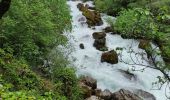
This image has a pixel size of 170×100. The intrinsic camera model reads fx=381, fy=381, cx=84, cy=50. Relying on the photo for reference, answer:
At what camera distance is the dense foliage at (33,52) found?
13398mm

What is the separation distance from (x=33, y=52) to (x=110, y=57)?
28.2 ft

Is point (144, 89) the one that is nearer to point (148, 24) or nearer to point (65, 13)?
point (65, 13)

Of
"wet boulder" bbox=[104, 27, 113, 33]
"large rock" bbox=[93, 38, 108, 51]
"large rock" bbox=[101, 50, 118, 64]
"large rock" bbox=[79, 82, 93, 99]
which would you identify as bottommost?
"large rock" bbox=[79, 82, 93, 99]

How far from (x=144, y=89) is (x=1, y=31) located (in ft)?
30.2

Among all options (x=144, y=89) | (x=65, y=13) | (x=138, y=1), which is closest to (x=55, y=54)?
(x=65, y=13)

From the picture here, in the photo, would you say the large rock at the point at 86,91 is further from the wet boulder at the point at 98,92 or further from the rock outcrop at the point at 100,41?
the rock outcrop at the point at 100,41

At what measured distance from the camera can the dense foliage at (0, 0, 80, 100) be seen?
1340 cm

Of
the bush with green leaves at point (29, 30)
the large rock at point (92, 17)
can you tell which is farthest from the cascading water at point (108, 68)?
the bush with green leaves at point (29, 30)

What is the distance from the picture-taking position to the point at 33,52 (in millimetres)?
14484

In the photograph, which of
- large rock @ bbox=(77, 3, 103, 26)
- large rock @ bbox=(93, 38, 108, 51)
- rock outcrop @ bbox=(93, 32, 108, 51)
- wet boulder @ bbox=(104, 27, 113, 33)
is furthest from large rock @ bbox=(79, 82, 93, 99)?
large rock @ bbox=(77, 3, 103, 26)

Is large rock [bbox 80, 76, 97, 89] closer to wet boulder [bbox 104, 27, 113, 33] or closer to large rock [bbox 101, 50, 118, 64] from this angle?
large rock [bbox 101, 50, 118, 64]

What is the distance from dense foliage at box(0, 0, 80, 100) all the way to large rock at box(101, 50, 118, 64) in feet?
20.0

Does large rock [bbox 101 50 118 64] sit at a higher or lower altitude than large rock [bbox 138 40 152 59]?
lower

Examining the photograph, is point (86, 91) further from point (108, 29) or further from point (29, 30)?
point (108, 29)
